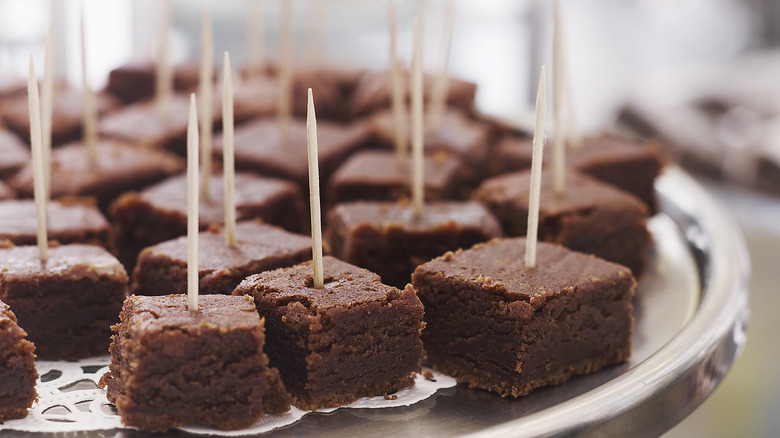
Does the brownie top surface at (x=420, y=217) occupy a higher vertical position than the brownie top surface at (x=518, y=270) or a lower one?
higher

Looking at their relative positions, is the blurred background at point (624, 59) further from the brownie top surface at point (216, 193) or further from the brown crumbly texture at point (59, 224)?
the brown crumbly texture at point (59, 224)

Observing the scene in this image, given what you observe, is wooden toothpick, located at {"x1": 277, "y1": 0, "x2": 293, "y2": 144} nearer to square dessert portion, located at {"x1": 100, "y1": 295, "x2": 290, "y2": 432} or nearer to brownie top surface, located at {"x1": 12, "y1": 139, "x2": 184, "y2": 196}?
brownie top surface, located at {"x1": 12, "y1": 139, "x2": 184, "y2": 196}

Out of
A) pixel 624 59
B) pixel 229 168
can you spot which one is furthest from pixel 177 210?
pixel 624 59

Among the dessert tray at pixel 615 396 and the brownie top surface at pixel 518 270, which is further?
the brownie top surface at pixel 518 270

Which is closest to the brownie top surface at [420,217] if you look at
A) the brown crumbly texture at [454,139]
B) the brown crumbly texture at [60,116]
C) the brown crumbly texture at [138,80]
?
the brown crumbly texture at [454,139]

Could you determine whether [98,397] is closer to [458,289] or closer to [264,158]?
[458,289]

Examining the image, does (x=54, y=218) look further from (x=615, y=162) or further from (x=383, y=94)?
(x=615, y=162)

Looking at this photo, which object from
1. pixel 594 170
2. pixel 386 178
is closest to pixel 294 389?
pixel 386 178
